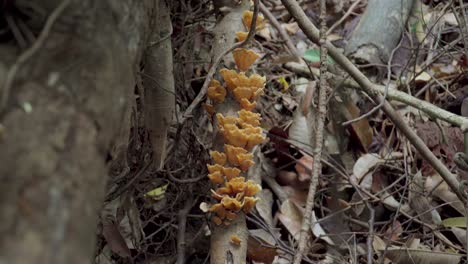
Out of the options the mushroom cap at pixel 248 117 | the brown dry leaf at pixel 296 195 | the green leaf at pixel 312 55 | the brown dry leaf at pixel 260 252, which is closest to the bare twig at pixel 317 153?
the mushroom cap at pixel 248 117

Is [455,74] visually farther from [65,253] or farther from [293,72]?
[65,253]

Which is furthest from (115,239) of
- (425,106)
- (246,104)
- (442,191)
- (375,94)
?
(442,191)

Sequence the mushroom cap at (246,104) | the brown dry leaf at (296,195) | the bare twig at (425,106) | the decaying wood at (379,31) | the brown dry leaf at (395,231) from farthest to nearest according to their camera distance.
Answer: the decaying wood at (379,31) → the brown dry leaf at (296,195) → the brown dry leaf at (395,231) → the bare twig at (425,106) → the mushroom cap at (246,104)

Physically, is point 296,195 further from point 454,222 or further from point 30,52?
point 30,52

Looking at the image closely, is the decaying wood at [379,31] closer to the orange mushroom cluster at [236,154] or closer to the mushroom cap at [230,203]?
the orange mushroom cluster at [236,154]

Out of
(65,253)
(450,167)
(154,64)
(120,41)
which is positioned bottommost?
(450,167)

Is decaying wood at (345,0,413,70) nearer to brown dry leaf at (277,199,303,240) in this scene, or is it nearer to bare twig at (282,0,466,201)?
bare twig at (282,0,466,201)

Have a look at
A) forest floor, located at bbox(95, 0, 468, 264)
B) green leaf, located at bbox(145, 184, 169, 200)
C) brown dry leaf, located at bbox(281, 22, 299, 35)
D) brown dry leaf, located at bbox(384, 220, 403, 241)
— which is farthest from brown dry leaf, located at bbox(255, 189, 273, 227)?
brown dry leaf, located at bbox(281, 22, 299, 35)

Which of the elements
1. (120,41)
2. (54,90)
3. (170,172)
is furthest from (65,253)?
(170,172)
